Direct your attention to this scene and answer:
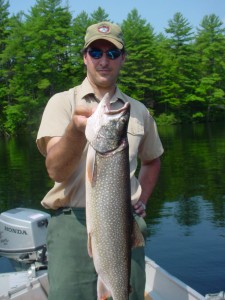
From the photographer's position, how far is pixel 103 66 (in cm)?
332

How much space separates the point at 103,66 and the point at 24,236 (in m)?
3.49

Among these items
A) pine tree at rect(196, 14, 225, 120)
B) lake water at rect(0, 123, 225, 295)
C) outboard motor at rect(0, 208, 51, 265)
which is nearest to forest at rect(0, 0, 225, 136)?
pine tree at rect(196, 14, 225, 120)

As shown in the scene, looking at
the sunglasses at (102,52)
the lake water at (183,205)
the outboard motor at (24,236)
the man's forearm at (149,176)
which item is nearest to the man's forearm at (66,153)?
the sunglasses at (102,52)

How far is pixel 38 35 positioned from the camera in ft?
172

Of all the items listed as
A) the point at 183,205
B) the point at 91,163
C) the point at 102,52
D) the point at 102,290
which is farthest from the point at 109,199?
the point at 183,205

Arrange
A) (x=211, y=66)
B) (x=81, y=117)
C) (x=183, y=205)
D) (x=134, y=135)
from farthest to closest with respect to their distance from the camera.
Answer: (x=211, y=66) → (x=183, y=205) → (x=134, y=135) → (x=81, y=117)

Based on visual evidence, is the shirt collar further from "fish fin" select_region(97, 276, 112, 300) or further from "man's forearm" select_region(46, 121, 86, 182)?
"fish fin" select_region(97, 276, 112, 300)

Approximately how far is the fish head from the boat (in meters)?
2.40

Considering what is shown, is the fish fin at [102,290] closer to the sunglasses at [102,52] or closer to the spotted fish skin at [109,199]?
the spotted fish skin at [109,199]

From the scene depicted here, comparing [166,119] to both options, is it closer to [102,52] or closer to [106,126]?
[102,52]

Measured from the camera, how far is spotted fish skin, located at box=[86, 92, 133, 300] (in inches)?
106

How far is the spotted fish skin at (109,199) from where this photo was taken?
269 centimetres

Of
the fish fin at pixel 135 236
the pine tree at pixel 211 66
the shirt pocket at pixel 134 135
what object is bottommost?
the fish fin at pixel 135 236

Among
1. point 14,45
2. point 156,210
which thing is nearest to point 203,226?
point 156,210
